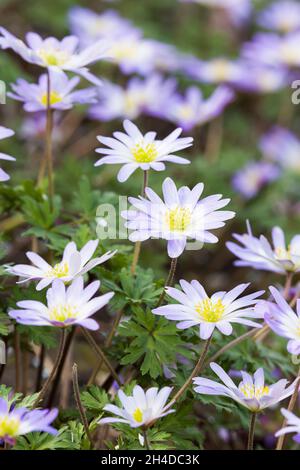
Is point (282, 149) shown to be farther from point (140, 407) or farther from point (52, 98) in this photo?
point (140, 407)

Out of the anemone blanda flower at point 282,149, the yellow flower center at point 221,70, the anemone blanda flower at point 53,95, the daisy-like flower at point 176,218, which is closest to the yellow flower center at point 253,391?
the daisy-like flower at point 176,218

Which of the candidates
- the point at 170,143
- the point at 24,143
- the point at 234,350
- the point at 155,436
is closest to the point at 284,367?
the point at 234,350

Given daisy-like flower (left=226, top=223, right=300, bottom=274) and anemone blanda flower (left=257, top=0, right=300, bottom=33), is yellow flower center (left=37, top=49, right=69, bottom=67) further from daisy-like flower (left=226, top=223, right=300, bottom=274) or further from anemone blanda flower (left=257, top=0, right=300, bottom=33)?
anemone blanda flower (left=257, top=0, right=300, bottom=33)

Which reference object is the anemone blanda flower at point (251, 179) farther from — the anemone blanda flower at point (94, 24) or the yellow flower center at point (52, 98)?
the yellow flower center at point (52, 98)

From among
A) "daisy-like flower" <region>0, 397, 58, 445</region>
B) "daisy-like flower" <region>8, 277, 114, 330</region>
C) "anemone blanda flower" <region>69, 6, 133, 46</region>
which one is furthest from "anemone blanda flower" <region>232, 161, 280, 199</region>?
"daisy-like flower" <region>0, 397, 58, 445</region>
